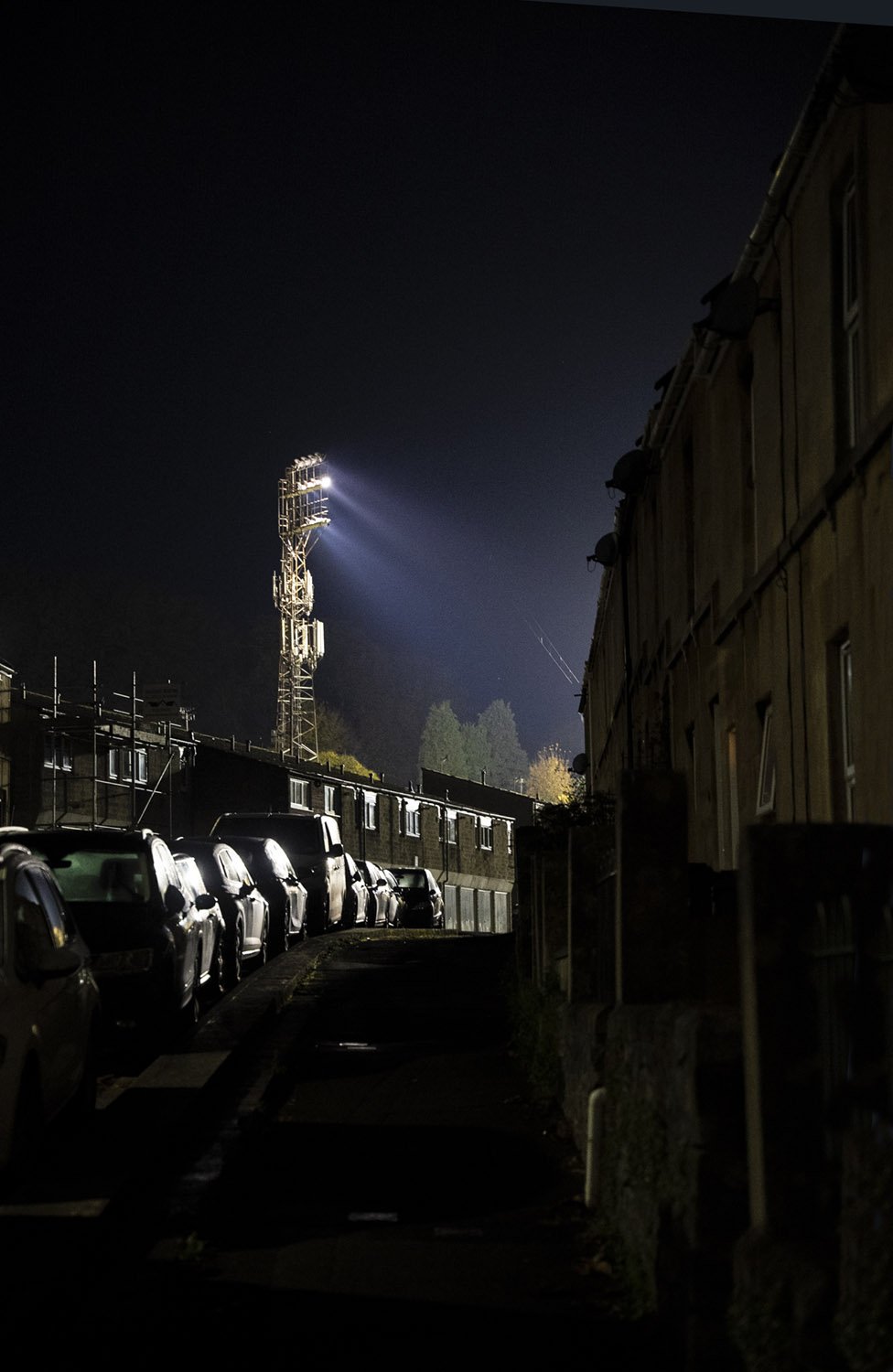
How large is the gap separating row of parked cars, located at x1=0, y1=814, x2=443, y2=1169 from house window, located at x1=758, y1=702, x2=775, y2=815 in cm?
493

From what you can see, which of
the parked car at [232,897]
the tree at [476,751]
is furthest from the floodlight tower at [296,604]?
the tree at [476,751]

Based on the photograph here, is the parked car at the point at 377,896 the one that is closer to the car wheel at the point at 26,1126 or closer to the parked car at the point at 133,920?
the parked car at the point at 133,920

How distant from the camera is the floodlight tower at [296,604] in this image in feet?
271

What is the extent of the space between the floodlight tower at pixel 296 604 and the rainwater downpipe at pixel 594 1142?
239 feet

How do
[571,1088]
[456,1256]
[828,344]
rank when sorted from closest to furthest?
1. [456,1256]
2. [571,1088]
3. [828,344]

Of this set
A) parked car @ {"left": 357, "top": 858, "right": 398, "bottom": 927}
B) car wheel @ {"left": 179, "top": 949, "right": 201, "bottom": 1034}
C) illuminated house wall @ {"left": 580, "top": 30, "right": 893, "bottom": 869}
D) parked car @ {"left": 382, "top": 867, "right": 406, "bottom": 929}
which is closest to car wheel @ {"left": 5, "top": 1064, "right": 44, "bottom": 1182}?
illuminated house wall @ {"left": 580, "top": 30, "right": 893, "bottom": 869}

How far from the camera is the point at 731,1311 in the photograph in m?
4.20

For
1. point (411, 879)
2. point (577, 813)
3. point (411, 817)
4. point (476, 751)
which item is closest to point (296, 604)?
point (411, 817)

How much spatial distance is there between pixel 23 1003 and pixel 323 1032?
6.01 m

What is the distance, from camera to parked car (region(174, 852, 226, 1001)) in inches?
549

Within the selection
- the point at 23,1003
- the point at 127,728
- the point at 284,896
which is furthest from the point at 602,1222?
the point at 127,728

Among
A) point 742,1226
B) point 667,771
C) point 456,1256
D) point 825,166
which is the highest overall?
point 825,166

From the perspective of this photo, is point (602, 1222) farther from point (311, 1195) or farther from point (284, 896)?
point (284, 896)

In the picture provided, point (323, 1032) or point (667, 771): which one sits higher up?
point (667, 771)
